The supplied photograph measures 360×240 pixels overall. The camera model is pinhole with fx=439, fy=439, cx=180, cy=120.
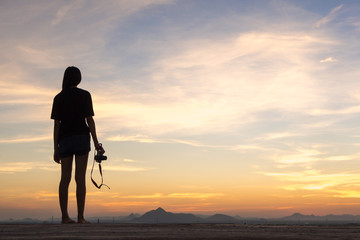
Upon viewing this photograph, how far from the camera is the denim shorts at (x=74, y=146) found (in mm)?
9055

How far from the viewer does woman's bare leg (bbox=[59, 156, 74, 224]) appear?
8.80m

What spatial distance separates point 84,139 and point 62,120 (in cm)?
68

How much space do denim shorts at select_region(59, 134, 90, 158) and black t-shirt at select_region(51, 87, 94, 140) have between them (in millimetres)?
113

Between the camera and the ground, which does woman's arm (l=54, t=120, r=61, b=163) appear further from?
the ground

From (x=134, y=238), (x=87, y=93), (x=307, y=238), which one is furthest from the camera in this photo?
(x=87, y=93)

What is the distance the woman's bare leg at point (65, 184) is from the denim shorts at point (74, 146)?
144mm

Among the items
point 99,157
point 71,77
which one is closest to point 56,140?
point 99,157

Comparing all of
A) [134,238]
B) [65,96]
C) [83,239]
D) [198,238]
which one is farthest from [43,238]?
[65,96]

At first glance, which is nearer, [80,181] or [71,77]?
[80,181]

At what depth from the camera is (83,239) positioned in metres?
4.33

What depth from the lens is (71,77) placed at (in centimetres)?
950

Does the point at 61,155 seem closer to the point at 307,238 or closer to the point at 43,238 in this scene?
the point at 43,238

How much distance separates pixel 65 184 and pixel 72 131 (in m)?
1.10

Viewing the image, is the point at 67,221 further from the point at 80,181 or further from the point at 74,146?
the point at 74,146
